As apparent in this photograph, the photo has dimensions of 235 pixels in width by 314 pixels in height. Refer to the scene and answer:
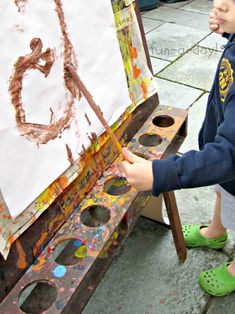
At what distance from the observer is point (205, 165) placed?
0.77 m

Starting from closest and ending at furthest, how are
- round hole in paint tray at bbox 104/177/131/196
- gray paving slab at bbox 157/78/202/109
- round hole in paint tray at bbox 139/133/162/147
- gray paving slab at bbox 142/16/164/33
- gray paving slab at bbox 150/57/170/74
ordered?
round hole in paint tray at bbox 104/177/131/196 < round hole in paint tray at bbox 139/133/162/147 < gray paving slab at bbox 157/78/202/109 < gray paving slab at bbox 150/57/170/74 < gray paving slab at bbox 142/16/164/33

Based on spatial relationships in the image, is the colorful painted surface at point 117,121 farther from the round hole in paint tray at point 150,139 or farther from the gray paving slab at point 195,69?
the gray paving slab at point 195,69

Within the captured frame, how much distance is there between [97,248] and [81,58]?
0.42 metres

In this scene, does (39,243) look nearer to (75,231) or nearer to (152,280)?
(75,231)

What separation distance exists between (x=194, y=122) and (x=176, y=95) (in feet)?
1.13

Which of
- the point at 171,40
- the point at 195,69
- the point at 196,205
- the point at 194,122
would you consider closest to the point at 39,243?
the point at 196,205

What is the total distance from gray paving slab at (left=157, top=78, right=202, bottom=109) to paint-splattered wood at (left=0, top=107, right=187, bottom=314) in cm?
119

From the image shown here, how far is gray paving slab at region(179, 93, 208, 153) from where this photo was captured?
1.95 meters

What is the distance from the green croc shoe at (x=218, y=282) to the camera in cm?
125

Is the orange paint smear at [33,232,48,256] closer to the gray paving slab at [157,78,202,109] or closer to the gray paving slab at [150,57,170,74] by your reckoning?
the gray paving slab at [157,78,202,109]

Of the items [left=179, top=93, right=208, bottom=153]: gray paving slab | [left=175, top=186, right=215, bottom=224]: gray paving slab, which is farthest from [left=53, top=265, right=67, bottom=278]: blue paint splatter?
[left=179, top=93, right=208, bottom=153]: gray paving slab

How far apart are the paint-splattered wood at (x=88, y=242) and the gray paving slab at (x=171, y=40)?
75.3 inches

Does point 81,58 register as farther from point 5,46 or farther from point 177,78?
point 177,78

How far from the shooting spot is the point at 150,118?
Result: 1.12m
